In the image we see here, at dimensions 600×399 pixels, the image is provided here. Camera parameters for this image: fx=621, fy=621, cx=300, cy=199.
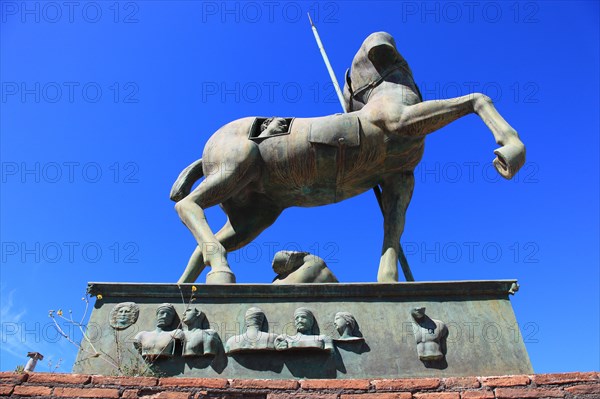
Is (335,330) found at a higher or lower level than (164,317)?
lower

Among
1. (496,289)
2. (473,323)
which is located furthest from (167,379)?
(496,289)

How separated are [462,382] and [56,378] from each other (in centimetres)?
299

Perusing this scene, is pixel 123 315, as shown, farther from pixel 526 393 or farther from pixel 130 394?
pixel 526 393

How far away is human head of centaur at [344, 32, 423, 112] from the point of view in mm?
6859

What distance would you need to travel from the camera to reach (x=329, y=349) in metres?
4.98

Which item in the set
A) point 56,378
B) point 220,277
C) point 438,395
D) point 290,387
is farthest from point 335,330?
point 56,378

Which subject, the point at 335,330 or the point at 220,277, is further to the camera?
the point at 220,277

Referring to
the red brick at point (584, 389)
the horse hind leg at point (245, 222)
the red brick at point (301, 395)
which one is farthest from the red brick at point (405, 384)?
the horse hind leg at point (245, 222)

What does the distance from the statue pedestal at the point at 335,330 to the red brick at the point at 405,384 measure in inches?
14.5

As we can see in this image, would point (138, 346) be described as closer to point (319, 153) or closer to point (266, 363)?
point (266, 363)

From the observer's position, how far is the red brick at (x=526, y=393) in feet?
14.3

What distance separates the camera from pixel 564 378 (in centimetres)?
441

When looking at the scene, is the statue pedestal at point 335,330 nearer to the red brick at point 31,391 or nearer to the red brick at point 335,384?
the red brick at point 335,384

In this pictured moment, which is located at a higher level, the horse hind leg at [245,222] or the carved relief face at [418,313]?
the horse hind leg at [245,222]
